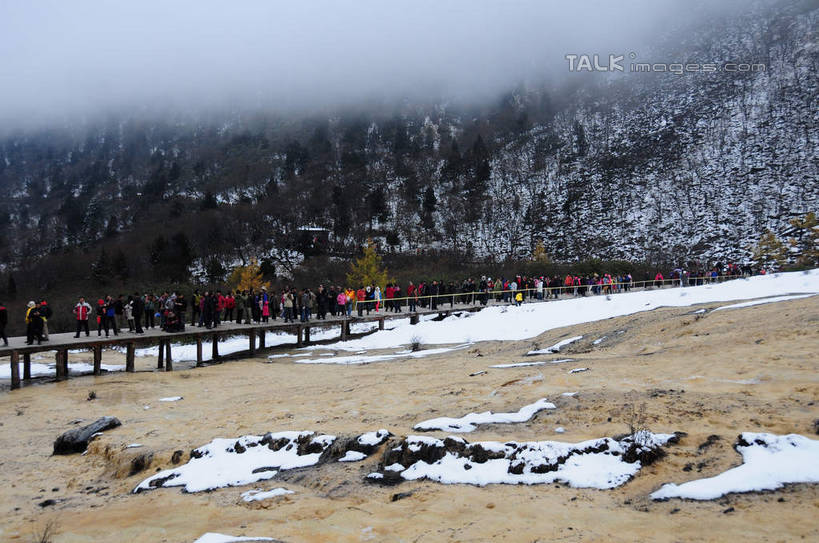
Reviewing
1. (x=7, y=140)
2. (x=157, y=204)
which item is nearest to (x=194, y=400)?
(x=157, y=204)

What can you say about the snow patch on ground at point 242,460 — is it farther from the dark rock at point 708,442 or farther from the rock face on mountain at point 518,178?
the rock face on mountain at point 518,178

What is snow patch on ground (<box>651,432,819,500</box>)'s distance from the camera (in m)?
4.71

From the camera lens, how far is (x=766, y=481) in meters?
4.73

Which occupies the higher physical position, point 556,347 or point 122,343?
point 122,343

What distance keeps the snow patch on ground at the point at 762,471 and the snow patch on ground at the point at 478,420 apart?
2.64m

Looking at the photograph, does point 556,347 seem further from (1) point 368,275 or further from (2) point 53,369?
(1) point 368,275

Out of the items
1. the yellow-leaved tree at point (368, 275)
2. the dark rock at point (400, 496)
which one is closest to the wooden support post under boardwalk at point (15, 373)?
the dark rock at point (400, 496)

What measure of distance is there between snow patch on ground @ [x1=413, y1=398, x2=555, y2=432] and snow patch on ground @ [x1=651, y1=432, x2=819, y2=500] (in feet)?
8.66

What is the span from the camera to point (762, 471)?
16.1 feet

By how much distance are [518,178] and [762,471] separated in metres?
87.5

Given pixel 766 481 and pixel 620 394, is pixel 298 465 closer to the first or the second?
pixel 620 394

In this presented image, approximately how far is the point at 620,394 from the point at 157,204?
350 feet

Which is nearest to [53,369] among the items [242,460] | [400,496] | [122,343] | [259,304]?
[122,343]

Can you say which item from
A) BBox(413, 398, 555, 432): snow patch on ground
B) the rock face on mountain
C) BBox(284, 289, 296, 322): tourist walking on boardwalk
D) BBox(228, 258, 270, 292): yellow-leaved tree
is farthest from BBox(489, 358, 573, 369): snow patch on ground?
the rock face on mountain
